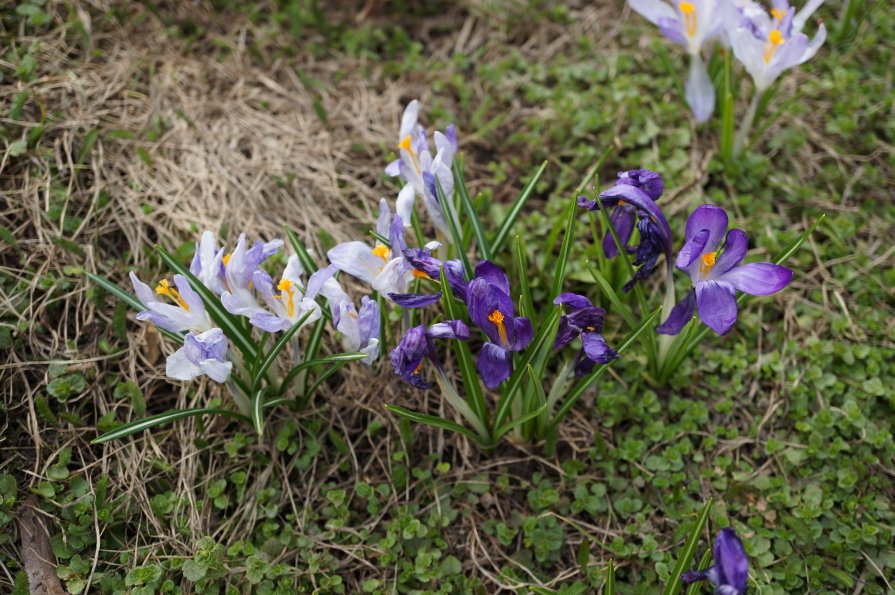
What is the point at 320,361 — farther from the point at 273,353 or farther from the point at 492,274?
the point at 492,274

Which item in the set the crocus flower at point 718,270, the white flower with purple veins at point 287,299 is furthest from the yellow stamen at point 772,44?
the white flower with purple veins at point 287,299

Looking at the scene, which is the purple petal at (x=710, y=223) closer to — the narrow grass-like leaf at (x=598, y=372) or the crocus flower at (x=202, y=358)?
the narrow grass-like leaf at (x=598, y=372)

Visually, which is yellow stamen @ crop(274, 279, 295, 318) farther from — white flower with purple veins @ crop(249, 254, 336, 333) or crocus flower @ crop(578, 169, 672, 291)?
crocus flower @ crop(578, 169, 672, 291)

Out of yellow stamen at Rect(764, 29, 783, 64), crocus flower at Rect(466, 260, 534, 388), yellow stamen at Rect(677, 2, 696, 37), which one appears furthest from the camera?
yellow stamen at Rect(677, 2, 696, 37)

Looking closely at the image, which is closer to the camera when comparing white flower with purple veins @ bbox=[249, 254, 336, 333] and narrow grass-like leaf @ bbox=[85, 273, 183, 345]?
white flower with purple veins @ bbox=[249, 254, 336, 333]

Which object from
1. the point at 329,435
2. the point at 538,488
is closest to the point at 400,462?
the point at 329,435

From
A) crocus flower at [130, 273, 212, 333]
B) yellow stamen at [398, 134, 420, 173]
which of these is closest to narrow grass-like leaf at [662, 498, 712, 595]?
yellow stamen at [398, 134, 420, 173]

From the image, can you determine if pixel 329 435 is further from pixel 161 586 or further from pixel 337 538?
pixel 161 586
